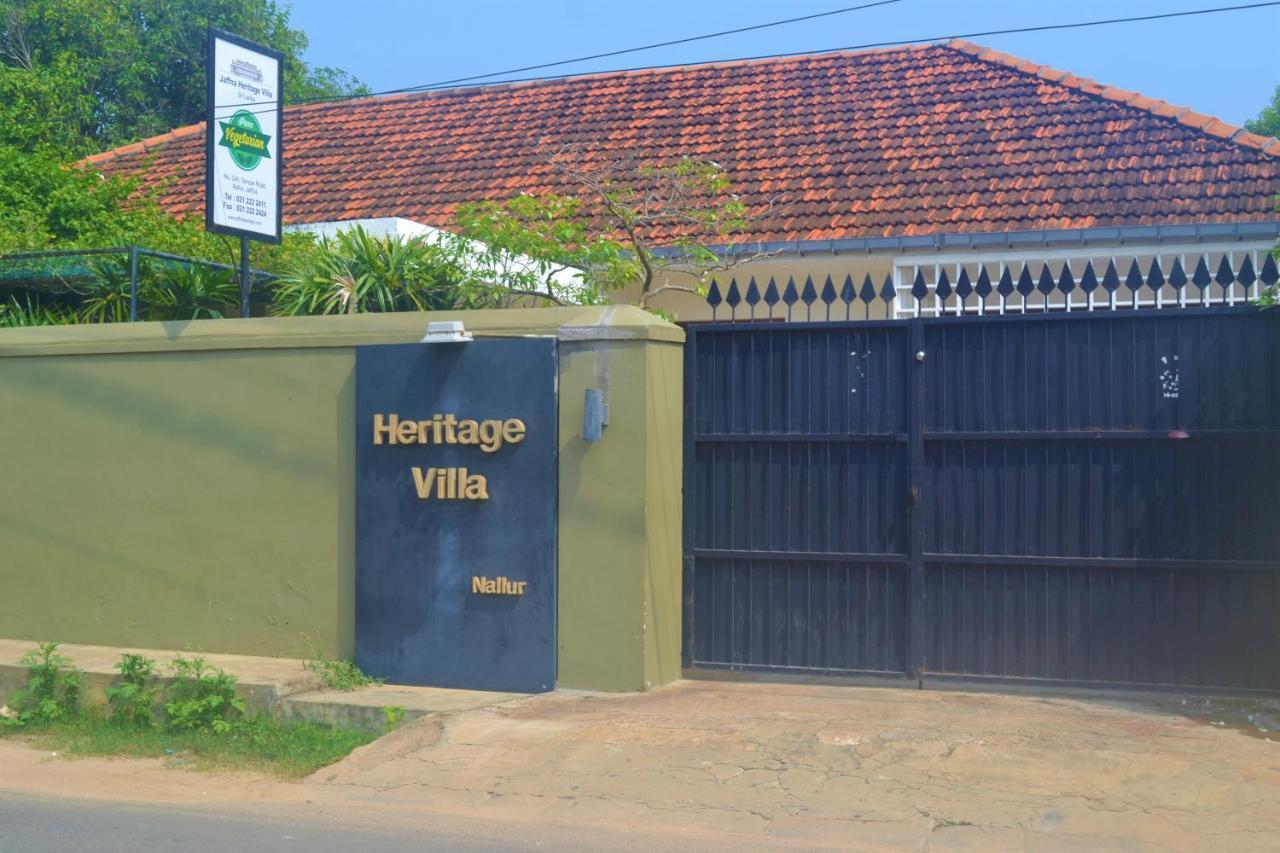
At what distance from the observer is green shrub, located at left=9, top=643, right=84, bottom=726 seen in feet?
26.3

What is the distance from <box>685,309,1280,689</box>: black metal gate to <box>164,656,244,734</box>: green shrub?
2751 millimetres

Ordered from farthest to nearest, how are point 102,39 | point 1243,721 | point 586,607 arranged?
1. point 102,39
2. point 586,607
3. point 1243,721

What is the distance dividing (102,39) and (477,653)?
22.7 metres

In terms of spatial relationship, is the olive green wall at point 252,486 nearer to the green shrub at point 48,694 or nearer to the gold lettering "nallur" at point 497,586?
the gold lettering "nallur" at point 497,586

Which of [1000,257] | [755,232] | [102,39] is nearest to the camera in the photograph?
[1000,257]

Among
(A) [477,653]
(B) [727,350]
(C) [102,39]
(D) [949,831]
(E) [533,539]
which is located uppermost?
(C) [102,39]

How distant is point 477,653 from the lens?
7.91 metres

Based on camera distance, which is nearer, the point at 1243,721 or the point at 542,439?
the point at 1243,721

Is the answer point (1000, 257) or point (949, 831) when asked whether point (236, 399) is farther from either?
point (1000, 257)

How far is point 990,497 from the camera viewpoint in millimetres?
7520

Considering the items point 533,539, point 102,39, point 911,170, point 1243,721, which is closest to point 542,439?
point 533,539

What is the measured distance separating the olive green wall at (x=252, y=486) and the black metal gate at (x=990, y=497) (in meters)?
0.48

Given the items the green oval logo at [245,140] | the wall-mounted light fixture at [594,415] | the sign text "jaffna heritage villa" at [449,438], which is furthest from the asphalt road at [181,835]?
the green oval logo at [245,140]

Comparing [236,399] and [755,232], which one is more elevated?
[755,232]
